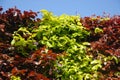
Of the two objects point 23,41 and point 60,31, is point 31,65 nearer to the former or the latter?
point 23,41

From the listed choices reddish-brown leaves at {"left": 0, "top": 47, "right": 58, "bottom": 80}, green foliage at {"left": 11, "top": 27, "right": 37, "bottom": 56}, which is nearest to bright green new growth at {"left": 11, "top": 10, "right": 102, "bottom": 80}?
green foliage at {"left": 11, "top": 27, "right": 37, "bottom": 56}

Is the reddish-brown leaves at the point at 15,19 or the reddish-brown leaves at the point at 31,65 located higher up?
the reddish-brown leaves at the point at 15,19

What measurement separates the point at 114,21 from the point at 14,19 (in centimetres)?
142

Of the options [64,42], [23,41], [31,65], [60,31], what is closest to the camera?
[31,65]

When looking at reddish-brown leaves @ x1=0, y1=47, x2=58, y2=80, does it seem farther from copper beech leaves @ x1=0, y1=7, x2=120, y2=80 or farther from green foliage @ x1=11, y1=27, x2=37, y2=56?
green foliage @ x1=11, y1=27, x2=37, y2=56

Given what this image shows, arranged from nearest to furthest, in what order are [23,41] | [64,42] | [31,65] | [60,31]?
[31,65] < [23,41] < [64,42] < [60,31]

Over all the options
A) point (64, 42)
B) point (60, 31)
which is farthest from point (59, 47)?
point (60, 31)

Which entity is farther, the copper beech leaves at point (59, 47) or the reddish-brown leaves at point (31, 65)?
the copper beech leaves at point (59, 47)

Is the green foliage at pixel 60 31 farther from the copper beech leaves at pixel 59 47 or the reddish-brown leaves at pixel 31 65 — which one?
the reddish-brown leaves at pixel 31 65

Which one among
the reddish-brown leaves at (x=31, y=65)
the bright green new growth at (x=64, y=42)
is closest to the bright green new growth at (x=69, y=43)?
the bright green new growth at (x=64, y=42)

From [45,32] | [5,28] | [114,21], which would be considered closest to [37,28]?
[45,32]

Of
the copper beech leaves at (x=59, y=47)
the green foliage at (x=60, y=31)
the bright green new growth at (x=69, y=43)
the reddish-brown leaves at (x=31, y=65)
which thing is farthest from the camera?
the green foliage at (x=60, y=31)

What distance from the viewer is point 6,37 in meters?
4.03

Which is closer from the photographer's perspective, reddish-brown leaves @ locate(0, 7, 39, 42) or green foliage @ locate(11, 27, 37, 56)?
green foliage @ locate(11, 27, 37, 56)
